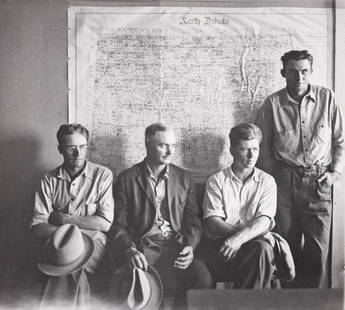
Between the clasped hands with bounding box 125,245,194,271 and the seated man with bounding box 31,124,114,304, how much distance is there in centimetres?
11

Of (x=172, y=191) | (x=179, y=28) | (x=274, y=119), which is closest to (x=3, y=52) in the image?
(x=179, y=28)

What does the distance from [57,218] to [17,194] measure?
190 mm

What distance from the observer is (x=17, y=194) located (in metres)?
1.83

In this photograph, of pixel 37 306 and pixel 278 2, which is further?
pixel 278 2

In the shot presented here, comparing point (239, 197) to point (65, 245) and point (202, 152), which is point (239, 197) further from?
point (65, 245)

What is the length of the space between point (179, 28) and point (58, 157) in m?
0.71

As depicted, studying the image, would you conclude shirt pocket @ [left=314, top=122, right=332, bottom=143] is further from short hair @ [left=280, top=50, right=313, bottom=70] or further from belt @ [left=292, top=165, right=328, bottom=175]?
short hair @ [left=280, top=50, right=313, bottom=70]

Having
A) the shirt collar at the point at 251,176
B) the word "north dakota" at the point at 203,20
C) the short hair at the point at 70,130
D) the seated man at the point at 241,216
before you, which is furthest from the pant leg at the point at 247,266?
the word "north dakota" at the point at 203,20

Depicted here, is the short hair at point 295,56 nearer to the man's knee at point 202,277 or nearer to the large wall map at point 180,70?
the large wall map at point 180,70

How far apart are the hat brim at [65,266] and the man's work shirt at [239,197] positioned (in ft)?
1.51

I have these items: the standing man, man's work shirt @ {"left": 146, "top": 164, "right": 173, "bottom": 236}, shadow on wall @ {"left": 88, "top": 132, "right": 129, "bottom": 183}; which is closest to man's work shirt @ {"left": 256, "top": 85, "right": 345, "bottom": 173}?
the standing man

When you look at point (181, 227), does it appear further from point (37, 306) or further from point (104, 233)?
point (37, 306)

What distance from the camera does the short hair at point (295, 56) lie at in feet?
6.23

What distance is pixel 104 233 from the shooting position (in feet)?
5.94
